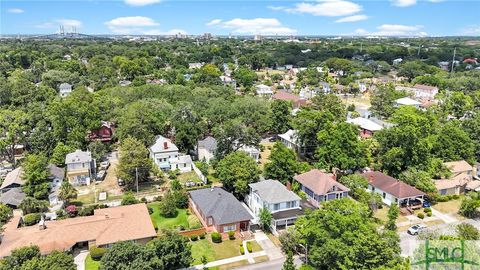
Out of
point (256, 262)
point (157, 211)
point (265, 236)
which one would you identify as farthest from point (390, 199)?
point (157, 211)

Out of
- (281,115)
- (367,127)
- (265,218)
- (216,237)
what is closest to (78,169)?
(216,237)

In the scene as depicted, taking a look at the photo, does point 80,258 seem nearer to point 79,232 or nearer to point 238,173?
point 79,232

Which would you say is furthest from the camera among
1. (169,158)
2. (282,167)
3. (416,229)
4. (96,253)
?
(169,158)

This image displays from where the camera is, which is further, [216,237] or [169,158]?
[169,158]

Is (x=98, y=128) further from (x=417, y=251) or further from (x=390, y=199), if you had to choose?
(x=417, y=251)

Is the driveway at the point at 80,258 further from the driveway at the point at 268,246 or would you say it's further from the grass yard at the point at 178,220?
the driveway at the point at 268,246

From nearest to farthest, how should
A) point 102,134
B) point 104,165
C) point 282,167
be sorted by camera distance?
point 282,167, point 104,165, point 102,134

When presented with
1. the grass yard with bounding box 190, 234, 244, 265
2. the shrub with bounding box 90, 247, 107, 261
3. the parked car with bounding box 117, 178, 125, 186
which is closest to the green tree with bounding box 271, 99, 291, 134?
the parked car with bounding box 117, 178, 125, 186
